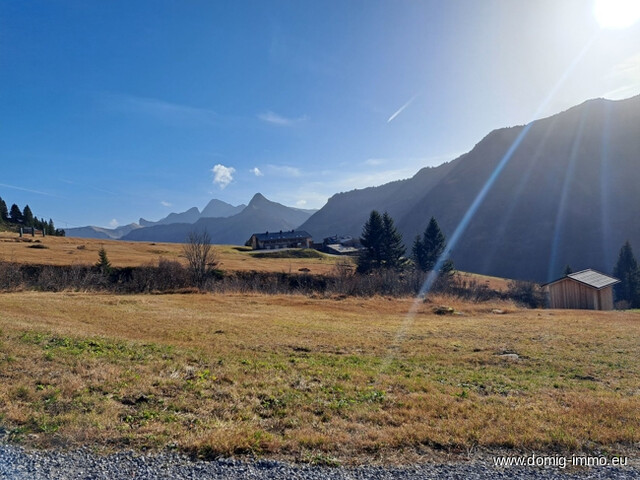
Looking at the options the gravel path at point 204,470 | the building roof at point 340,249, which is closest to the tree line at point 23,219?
the building roof at point 340,249

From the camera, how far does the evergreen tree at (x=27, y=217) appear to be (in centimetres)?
9769

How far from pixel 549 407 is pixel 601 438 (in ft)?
5.44

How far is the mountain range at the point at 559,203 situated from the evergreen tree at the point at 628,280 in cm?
5595

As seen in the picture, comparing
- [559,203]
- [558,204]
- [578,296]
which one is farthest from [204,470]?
[559,203]

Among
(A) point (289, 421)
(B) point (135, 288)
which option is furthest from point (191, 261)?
(A) point (289, 421)

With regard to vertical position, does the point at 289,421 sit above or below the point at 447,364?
above

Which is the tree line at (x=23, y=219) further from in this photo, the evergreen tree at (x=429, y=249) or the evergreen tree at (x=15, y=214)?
the evergreen tree at (x=429, y=249)

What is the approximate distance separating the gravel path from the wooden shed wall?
40414 millimetres

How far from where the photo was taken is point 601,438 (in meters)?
5.65

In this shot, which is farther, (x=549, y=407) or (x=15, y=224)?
(x=15, y=224)

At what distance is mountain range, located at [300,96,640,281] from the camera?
426 feet

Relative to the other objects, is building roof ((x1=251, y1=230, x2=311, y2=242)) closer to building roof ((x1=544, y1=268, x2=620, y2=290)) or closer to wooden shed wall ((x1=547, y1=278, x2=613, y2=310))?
wooden shed wall ((x1=547, y1=278, x2=613, y2=310))

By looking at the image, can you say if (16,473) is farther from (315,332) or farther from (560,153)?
(560,153)

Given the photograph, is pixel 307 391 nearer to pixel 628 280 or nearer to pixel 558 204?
pixel 628 280
